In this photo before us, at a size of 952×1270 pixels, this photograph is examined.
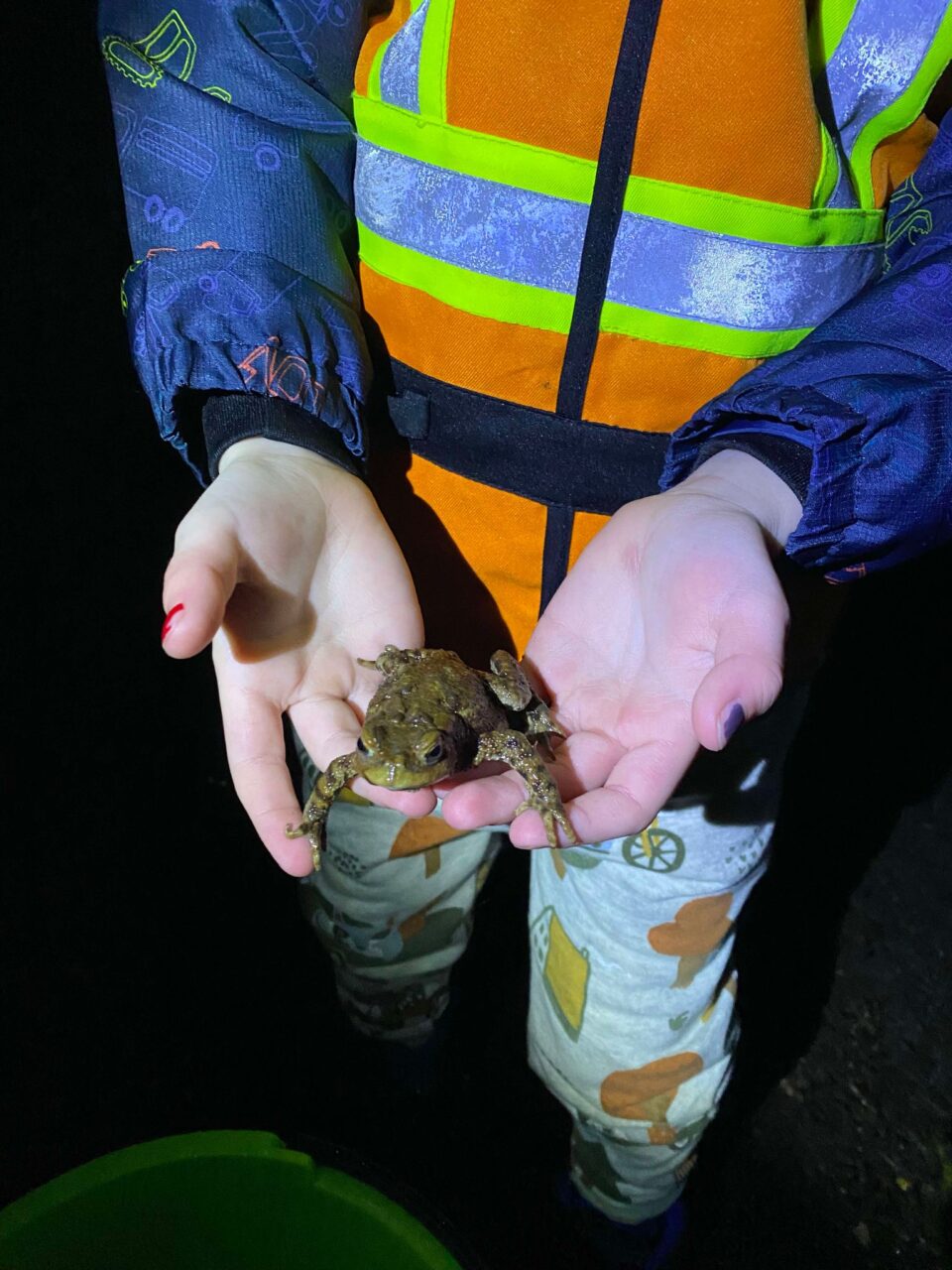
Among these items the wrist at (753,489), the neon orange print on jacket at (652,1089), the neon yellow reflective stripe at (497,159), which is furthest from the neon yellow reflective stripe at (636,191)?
the neon orange print on jacket at (652,1089)

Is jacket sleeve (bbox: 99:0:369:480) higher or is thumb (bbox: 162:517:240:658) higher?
jacket sleeve (bbox: 99:0:369:480)

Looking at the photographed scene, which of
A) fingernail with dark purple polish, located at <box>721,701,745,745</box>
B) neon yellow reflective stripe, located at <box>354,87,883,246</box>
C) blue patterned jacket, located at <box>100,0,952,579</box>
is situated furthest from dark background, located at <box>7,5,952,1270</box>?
fingernail with dark purple polish, located at <box>721,701,745,745</box>

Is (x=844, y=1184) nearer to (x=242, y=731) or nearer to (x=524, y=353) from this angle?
(x=242, y=731)

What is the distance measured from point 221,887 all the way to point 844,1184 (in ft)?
5.80

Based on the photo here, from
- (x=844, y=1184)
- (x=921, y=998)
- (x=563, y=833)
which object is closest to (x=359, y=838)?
(x=563, y=833)

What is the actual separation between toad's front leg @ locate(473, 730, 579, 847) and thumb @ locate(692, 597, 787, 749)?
0.28m

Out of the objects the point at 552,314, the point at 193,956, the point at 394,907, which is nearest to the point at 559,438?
the point at 552,314

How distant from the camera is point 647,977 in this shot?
200cm

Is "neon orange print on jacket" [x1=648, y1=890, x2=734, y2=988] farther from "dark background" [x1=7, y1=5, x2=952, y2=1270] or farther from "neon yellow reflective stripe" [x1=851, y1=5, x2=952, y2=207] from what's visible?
"neon yellow reflective stripe" [x1=851, y1=5, x2=952, y2=207]

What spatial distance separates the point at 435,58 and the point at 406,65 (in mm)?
72

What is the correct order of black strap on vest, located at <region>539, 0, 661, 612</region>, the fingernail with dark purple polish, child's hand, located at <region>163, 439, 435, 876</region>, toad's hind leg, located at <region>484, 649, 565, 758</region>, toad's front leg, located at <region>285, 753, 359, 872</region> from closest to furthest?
1. the fingernail with dark purple polish
2. child's hand, located at <region>163, 439, 435, 876</region>
3. black strap on vest, located at <region>539, 0, 661, 612</region>
4. toad's front leg, located at <region>285, 753, 359, 872</region>
5. toad's hind leg, located at <region>484, 649, 565, 758</region>

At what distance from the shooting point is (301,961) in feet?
9.01

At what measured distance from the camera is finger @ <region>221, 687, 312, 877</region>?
1.44 m

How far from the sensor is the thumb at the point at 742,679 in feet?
3.90
